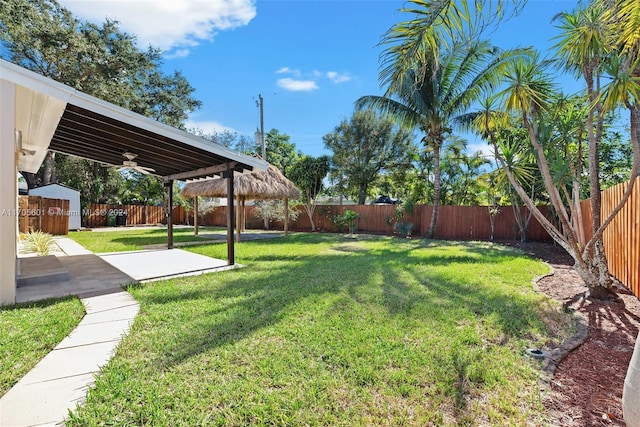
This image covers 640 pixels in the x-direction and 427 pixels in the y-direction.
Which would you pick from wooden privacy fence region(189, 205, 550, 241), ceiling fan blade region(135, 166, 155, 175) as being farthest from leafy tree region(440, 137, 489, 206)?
ceiling fan blade region(135, 166, 155, 175)

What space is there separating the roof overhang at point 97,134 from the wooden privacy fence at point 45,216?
4291mm

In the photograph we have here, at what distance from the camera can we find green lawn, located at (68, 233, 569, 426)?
2.10 metres

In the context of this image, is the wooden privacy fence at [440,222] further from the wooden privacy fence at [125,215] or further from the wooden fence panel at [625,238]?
the wooden privacy fence at [125,215]

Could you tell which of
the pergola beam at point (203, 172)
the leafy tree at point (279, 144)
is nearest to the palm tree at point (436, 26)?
the pergola beam at point (203, 172)

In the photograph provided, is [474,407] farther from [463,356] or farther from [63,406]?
[63,406]

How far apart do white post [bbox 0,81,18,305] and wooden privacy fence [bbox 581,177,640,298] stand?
849 centimetres

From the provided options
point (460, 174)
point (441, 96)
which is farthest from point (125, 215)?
point (460, 174)

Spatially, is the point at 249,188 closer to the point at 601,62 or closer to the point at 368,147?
the point at 368,147

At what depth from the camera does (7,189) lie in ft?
12.8

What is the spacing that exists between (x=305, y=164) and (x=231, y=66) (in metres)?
6.64

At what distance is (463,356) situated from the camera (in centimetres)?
288

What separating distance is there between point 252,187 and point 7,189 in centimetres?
897

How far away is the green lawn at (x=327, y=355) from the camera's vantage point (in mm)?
2104

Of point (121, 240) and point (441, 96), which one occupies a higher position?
point (441, 96)
